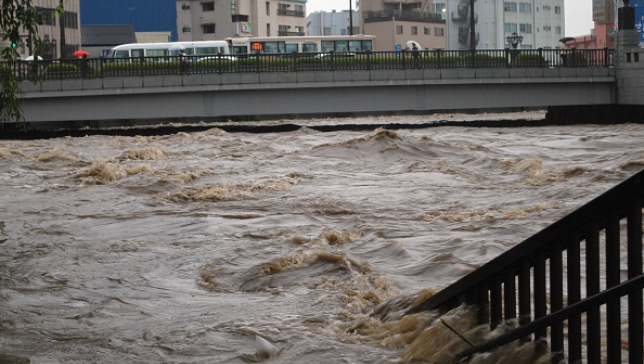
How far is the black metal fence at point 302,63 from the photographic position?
43812 mm

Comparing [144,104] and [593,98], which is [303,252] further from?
[593,98]

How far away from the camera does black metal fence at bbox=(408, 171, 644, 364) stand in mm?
4793

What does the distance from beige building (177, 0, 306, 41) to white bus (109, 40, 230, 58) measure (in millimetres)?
29544

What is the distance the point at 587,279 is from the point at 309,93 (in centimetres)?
4011

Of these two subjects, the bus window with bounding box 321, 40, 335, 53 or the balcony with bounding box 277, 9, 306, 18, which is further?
the balcony with bounding box 277, 9, 306, 18

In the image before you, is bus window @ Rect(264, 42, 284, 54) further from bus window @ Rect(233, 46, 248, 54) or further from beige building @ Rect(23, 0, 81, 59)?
beige building @ Rect(23, 0, 81, 59)

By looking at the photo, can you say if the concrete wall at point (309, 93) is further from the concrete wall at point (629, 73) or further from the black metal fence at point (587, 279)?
the black metal fence at point (587, 279)

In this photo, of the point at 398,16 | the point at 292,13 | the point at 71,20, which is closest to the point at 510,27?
the point at 398,16

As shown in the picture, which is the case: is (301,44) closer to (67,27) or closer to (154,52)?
(154,52)

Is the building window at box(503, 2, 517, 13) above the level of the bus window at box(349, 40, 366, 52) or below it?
above

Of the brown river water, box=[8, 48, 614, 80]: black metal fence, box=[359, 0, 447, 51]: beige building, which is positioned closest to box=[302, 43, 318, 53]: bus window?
box=[8, 48, 614, 80]: black metal fence

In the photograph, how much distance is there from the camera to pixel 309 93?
1769 inches

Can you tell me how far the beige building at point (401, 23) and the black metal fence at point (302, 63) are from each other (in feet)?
170

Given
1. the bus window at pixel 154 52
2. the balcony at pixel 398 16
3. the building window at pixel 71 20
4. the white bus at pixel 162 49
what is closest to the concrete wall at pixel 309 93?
the white bus at pixel 162 49
